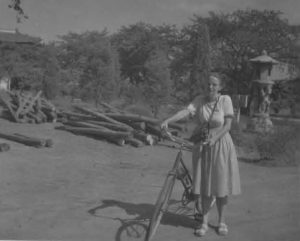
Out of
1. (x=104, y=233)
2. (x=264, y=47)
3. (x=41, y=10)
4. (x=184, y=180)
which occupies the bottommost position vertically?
(x=104, y=233)

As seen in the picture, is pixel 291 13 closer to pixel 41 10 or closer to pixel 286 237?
pixel 286 237

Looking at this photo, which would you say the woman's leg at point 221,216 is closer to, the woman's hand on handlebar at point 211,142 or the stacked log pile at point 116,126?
the woman's hand on handlebar at point 211,142

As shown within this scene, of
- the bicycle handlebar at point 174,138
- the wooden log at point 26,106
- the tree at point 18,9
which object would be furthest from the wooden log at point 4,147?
the bicycle handlebar at point 174,138

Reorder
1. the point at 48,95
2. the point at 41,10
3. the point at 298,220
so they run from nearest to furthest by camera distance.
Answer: the point at 298,220 → the point at 41,10 → the point at 48,95

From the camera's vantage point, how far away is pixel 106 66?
14.0m

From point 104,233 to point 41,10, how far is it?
2973 mm

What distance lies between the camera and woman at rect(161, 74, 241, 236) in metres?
4.11

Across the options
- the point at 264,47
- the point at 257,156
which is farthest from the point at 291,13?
the point at 264,47

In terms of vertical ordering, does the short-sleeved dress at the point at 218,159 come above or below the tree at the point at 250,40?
below

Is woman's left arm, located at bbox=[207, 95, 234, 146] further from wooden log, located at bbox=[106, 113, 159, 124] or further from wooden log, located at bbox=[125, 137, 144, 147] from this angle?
wooden log, located at bbox=[106, 113, 159, 124]

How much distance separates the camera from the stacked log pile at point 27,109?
12281 millimetres

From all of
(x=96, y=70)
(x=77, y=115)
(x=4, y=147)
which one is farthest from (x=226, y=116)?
(x=96, y=70)

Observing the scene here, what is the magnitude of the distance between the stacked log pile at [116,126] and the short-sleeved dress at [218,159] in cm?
633

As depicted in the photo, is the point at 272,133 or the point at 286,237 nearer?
the point at 286,237
